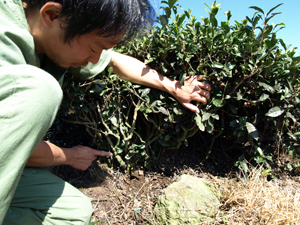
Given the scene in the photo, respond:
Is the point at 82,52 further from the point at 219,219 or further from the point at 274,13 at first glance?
the point at 219,219

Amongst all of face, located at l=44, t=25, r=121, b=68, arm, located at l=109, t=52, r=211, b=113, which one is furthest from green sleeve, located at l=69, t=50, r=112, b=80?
face, located at l=44, t=25, r=121, b=68

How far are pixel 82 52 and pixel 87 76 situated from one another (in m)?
0.74

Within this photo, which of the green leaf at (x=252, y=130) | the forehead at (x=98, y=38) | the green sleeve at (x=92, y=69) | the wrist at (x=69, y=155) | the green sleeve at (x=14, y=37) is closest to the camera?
the green sleeve at (x=14, y=37)

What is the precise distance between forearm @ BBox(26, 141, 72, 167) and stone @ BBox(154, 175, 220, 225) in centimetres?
104

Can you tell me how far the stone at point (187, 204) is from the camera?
6.61 ft

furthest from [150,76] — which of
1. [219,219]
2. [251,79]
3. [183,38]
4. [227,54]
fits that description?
[219,219]

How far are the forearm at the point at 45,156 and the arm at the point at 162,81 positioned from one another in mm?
963

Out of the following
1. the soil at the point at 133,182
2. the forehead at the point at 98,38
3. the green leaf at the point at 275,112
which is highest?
the green leaf at the point at 275,112

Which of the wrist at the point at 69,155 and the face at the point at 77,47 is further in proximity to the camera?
the wrist at the point at 69,155

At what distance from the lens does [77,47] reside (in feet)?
4.25

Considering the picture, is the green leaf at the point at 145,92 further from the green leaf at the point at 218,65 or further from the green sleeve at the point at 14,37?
the green sleeve at the point at 14,37

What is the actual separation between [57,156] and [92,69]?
807 mm

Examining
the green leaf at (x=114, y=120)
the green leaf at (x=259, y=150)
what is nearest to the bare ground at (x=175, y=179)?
the green leaf at (x=259, y=150)

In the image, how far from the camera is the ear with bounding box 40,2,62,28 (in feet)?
3.69
